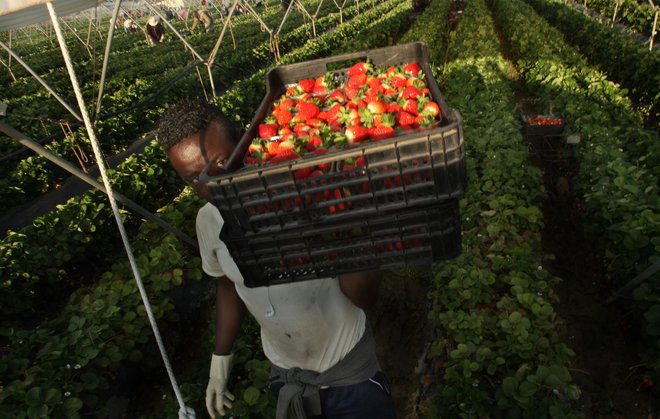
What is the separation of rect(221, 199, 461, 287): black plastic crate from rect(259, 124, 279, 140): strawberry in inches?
21.9

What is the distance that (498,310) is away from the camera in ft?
10.3

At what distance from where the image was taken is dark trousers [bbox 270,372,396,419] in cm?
198

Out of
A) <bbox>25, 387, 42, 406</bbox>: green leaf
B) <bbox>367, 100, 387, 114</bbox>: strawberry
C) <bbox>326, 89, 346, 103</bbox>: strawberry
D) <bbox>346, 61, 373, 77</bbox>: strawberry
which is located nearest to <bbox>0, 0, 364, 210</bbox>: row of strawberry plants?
<bbox>25, 387, 42, 406</bbox>: green leaf

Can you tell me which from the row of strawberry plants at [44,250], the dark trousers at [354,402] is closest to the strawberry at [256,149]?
the dark trousers at [354,402]

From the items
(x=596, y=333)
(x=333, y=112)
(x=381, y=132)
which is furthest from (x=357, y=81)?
(x=596, y=333)

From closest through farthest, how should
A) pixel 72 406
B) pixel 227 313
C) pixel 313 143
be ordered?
pixel 313 143 → pixel 227 313 → pixel 72 406

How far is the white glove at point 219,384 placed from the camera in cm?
229

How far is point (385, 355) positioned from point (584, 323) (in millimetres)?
1984

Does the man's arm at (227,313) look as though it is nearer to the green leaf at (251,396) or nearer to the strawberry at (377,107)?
the green leaf at (251,396)

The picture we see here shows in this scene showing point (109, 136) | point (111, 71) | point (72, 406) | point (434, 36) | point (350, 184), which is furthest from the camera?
point (111, 71)

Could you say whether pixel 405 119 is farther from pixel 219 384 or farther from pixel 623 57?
pixel 623 57

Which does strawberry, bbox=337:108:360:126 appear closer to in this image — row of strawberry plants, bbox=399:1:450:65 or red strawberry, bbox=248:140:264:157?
red strawberry, bbox=248:140:264:157

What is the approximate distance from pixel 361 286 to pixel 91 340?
2699 mm

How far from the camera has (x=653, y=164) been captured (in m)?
4.50
